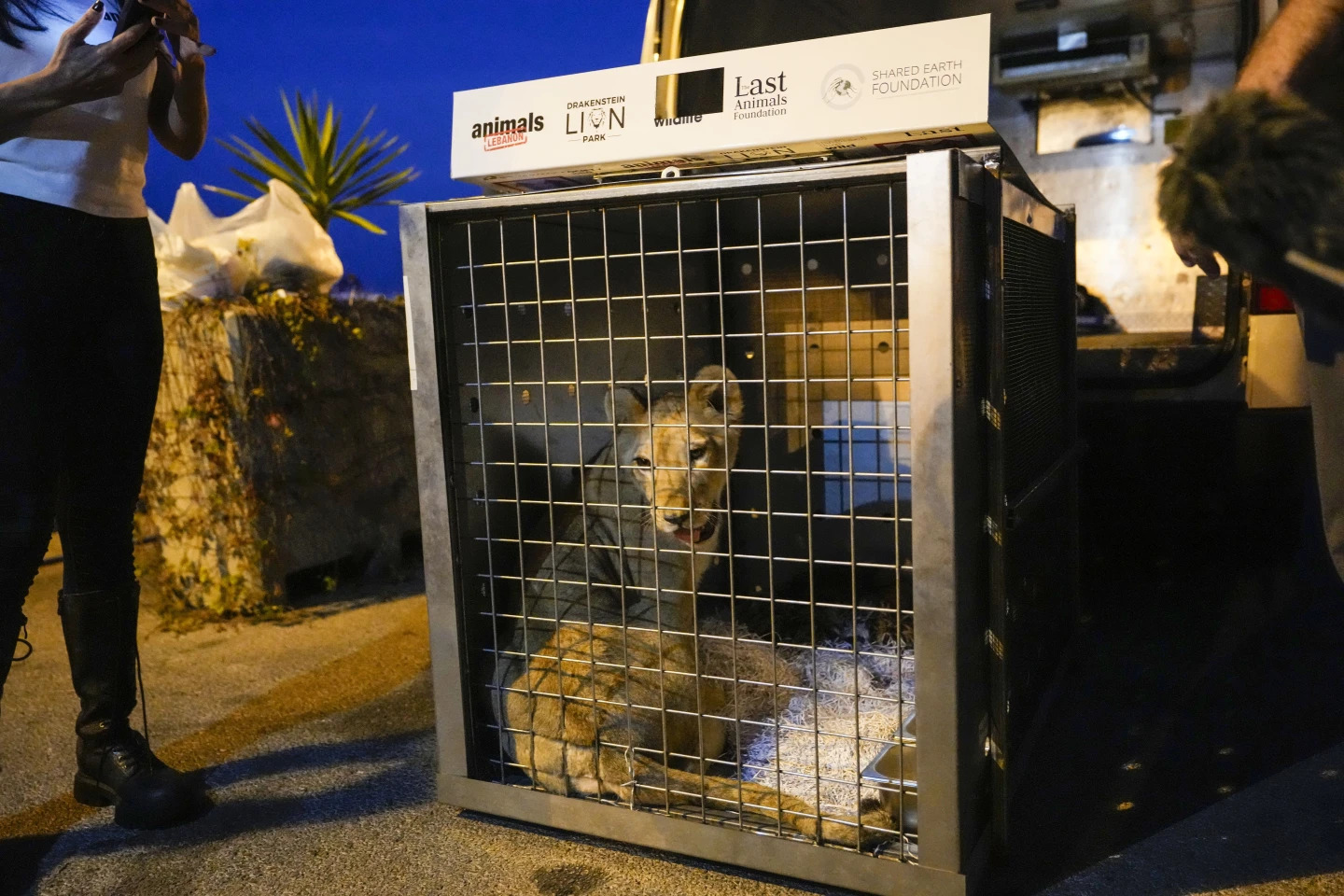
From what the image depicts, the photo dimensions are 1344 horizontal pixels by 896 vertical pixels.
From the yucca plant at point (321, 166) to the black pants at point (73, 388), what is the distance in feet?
15.7

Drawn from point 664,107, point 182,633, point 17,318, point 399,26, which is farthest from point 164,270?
point 399,26

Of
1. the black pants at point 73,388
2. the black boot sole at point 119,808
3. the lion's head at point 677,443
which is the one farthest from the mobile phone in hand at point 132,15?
the black boot sole at point 119,808

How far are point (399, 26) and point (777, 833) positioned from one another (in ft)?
224

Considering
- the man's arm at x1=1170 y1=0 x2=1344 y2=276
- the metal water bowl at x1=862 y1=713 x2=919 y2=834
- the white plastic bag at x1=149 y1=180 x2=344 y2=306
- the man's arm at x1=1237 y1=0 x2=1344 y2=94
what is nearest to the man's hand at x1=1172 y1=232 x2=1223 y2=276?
the man's arm at x1=1170 y1=0 x2=1344 y2=276

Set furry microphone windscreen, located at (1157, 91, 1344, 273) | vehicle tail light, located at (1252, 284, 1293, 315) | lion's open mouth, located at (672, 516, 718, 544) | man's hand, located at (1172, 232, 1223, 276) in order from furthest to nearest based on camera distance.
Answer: vehicle tail light, located at (1252, 284, 1293, 315), lion's open mouth, located at (672, 516, 718, 544), man's hand, located at (1172, 232, 1223, 276), furry microphone windscreen, located at (1157, 91, 1344, 273)

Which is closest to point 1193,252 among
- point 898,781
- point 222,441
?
point 898,781

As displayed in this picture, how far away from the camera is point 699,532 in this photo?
2262 millimetres

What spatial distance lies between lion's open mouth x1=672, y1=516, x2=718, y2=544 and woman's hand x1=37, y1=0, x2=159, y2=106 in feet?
4.57

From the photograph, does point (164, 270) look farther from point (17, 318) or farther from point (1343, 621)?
point (1343, 621)

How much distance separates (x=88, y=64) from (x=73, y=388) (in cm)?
65

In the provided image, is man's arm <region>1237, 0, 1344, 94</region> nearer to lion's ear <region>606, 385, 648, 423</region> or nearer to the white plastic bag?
lion's ear <region>606, 385, 648, 423</region>

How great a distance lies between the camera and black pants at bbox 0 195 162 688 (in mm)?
1755

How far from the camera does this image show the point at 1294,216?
1130 mm

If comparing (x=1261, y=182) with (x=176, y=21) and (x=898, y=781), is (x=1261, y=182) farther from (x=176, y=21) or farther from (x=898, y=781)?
(x=176, y=21)
